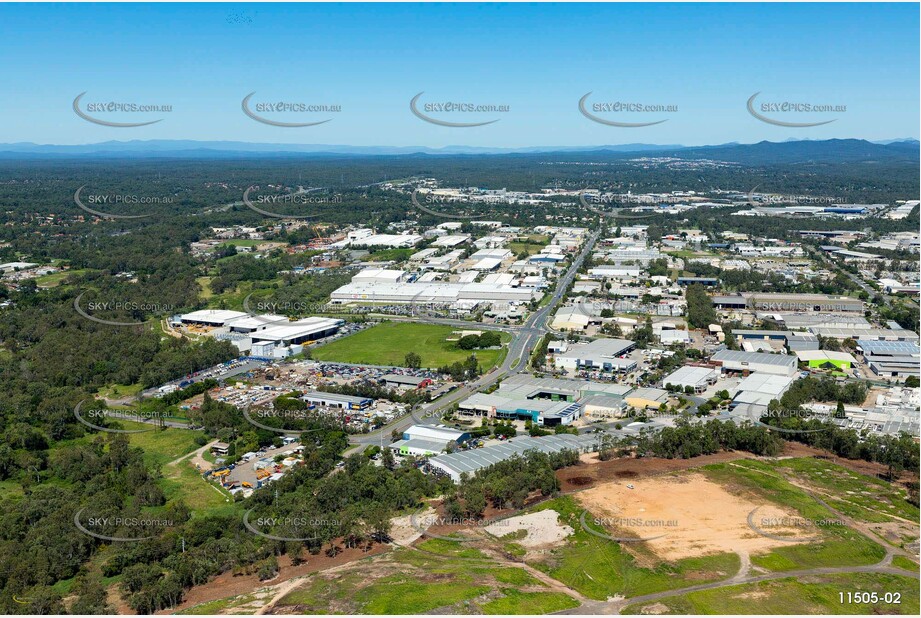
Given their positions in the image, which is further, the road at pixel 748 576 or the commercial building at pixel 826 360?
the commercial building at pixel 826 360

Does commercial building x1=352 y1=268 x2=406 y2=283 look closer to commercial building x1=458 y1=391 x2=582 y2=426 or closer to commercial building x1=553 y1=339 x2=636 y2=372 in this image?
commercial building x1=553 y1=339 x2=636 y2=372

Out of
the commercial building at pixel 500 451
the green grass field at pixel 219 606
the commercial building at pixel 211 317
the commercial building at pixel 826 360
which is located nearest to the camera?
the green grass field at pixel 219 606

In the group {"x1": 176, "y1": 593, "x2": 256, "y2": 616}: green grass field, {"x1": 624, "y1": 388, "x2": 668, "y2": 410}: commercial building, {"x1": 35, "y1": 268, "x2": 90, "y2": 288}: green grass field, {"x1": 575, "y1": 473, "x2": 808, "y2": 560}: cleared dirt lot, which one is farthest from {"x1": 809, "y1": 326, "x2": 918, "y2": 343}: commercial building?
{"x1": 35, "y1": 268, "x2": 90, "y2": 288}: green grass field

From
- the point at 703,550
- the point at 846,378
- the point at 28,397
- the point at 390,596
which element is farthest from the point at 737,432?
the point at 28,397

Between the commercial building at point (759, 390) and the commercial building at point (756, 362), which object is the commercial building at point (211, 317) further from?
the commercial building at point (759, 390)

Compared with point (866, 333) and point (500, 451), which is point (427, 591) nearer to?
point (500, 451)

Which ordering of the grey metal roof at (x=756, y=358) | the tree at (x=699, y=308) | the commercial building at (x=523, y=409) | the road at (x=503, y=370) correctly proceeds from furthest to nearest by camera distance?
the tree at (x=699, y=308) < the grey metal roof at (x=756, y=358) < the commercial building at (x=523, y=409) < the road at (x=503, y=370)

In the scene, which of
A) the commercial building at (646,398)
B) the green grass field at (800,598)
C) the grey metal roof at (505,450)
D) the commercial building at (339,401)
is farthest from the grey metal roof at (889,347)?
the commercial building at (339,401)

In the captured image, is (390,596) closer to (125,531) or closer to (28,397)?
(125,531)
